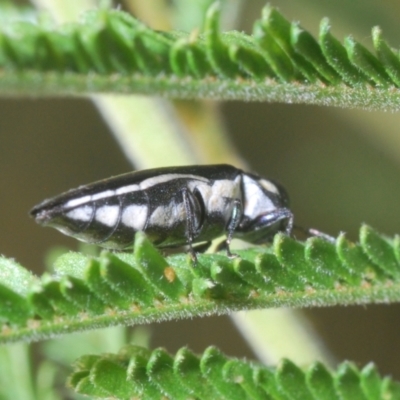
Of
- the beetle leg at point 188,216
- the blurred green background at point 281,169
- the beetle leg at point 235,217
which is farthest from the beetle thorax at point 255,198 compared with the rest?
the blurred green background at point 281,169

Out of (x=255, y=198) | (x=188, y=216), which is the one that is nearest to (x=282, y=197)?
(x=255, y=198)

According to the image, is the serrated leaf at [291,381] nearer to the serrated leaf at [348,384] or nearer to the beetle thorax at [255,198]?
the serrated leaf at [348,384]

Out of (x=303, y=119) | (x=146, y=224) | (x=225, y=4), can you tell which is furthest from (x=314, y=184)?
(x=146, y=224)

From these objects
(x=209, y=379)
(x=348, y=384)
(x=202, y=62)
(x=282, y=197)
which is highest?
(x=202, y=62)

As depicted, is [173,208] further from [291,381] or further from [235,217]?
[291,381]

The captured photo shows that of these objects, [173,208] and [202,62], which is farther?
Answer: [173,208]

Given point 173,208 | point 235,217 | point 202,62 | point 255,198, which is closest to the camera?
point 202,62

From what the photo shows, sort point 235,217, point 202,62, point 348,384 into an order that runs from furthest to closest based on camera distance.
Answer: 1. point 235,217
2. point 348,384
3. point 202,62

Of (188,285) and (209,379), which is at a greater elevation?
(188,285)
